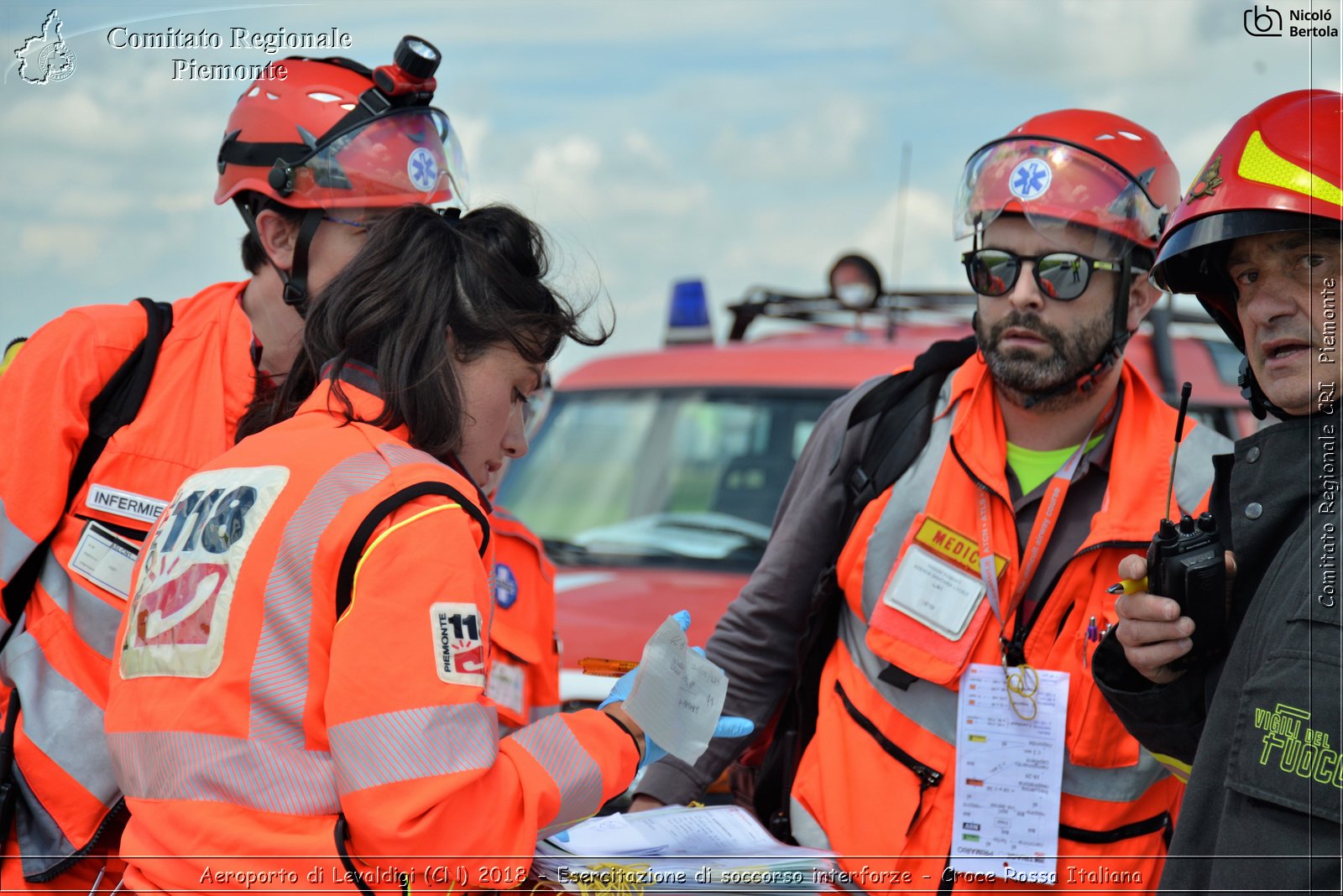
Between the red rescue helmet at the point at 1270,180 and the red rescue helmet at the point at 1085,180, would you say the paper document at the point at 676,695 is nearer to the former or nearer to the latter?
the red rescue helmet at the point at 1270,180

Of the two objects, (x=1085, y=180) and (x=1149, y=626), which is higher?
(x=1085, y=180)

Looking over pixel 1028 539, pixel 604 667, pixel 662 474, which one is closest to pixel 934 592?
pixel 1028 539

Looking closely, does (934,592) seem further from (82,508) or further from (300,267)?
(82,508)

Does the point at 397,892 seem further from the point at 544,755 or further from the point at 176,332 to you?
the point at 176,332

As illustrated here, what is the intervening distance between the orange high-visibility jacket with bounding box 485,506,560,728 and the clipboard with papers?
774mm

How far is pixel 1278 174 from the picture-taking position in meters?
2.04

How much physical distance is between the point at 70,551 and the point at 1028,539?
6.96ft

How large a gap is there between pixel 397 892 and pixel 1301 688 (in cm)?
135

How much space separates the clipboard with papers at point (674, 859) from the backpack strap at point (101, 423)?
1199mm

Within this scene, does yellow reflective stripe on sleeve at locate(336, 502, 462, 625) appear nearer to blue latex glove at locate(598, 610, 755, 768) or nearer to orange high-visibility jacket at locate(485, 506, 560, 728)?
blue latex glove at locate(598, 610, 755, 768)

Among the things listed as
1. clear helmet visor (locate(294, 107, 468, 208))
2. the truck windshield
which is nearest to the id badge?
clear helmet visor (locate(294, 107, 468, 208))

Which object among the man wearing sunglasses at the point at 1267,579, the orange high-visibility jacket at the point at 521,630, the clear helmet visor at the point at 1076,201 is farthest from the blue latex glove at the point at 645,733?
the clear helmet visor at the point at 1076,201

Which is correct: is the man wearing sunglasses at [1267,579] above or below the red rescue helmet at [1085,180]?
below

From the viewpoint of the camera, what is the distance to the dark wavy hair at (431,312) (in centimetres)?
204
